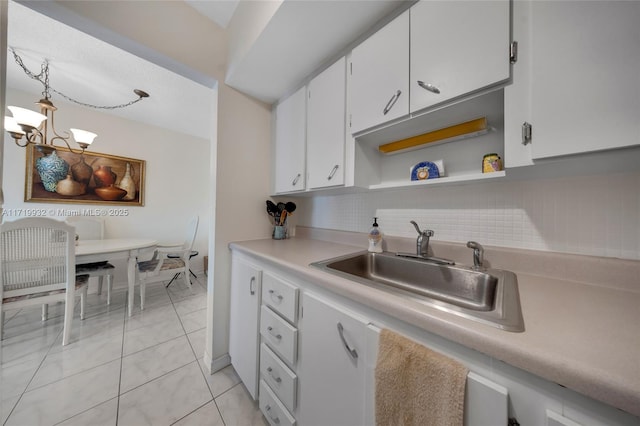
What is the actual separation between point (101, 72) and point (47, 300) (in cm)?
211

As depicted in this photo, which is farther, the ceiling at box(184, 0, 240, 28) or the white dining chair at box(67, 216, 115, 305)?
the white dining chair at box(67, 216, 115, 305)

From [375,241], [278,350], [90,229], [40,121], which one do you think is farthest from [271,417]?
[90,229]

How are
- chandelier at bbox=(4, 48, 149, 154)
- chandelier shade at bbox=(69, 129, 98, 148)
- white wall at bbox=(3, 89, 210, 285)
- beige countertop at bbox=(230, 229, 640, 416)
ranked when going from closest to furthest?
beige countertop at bbox=(230, 229, 640, 416) < chandelier at bbox=(4, 48, 149, 154) < chandelier shade at bbox=(69, 129, 98, 148) < white wall at bbox=(3, 89, 210, 285)

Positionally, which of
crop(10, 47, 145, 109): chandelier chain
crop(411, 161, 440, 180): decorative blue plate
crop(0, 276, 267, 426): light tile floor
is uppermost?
crop(10, 47, 145, 109): chandelier chain

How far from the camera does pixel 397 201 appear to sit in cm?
125

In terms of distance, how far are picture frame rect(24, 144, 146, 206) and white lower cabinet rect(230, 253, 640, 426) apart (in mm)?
2791

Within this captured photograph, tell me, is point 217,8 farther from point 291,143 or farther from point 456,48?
point 456,48

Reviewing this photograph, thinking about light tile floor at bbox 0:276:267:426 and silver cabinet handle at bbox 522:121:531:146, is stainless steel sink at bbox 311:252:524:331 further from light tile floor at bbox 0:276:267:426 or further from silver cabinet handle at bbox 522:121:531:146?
light tile floor at bbox 0:276:267:426

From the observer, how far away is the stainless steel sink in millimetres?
490

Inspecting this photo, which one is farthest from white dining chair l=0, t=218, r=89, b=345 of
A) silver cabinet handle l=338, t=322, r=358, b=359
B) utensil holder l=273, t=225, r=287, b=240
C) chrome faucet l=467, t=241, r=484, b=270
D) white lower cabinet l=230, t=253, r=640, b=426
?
chrome faucet l=467, t=241, r=484, b=270

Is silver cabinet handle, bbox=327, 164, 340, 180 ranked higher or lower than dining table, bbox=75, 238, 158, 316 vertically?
higher

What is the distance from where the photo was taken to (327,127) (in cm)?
121

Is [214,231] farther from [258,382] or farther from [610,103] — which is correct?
[610,103]

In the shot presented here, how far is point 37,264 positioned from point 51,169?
1604 mm
